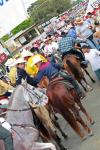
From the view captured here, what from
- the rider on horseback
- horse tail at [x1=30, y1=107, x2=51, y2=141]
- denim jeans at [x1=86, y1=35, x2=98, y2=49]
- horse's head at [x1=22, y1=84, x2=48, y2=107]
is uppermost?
horse's head at [x1=22, y1=84, x2=48, y2=107]

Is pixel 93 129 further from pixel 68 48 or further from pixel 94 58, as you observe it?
pixel 68 48

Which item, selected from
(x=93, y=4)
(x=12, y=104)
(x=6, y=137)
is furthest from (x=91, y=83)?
(x=93, y=4)

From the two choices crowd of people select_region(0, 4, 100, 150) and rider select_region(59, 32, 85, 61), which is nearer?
crowd of people select_region(0, 4, 100, 150)

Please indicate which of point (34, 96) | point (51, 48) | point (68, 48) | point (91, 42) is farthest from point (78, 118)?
point (51, 48)

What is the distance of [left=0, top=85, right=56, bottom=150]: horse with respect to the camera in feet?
26.9

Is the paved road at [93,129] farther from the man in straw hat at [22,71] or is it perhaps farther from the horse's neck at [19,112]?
the horse's neck at [19,112]

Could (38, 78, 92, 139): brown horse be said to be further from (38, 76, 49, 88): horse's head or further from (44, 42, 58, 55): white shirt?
(44, 42, 58, 55): white shirt

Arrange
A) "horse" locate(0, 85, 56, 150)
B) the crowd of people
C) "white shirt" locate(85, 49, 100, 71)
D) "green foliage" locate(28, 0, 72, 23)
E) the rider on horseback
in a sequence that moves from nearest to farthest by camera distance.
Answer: "horse" locate(0, 85, 56, 150)
the crowd of people
"white shirt" locate(85, 49, 100, 71)
the rider on horseback
"green foliage" locate(28, 0, 72, 23)

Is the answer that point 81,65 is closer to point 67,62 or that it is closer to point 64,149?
point 67,62

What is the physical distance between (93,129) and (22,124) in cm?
257

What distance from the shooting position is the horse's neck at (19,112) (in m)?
8.78

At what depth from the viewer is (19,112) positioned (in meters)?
9.00

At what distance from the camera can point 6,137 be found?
7.48m

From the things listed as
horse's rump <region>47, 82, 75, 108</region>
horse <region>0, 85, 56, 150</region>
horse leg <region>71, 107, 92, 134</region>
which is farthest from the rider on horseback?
horse <region>0, 85, 56, 150</region>
